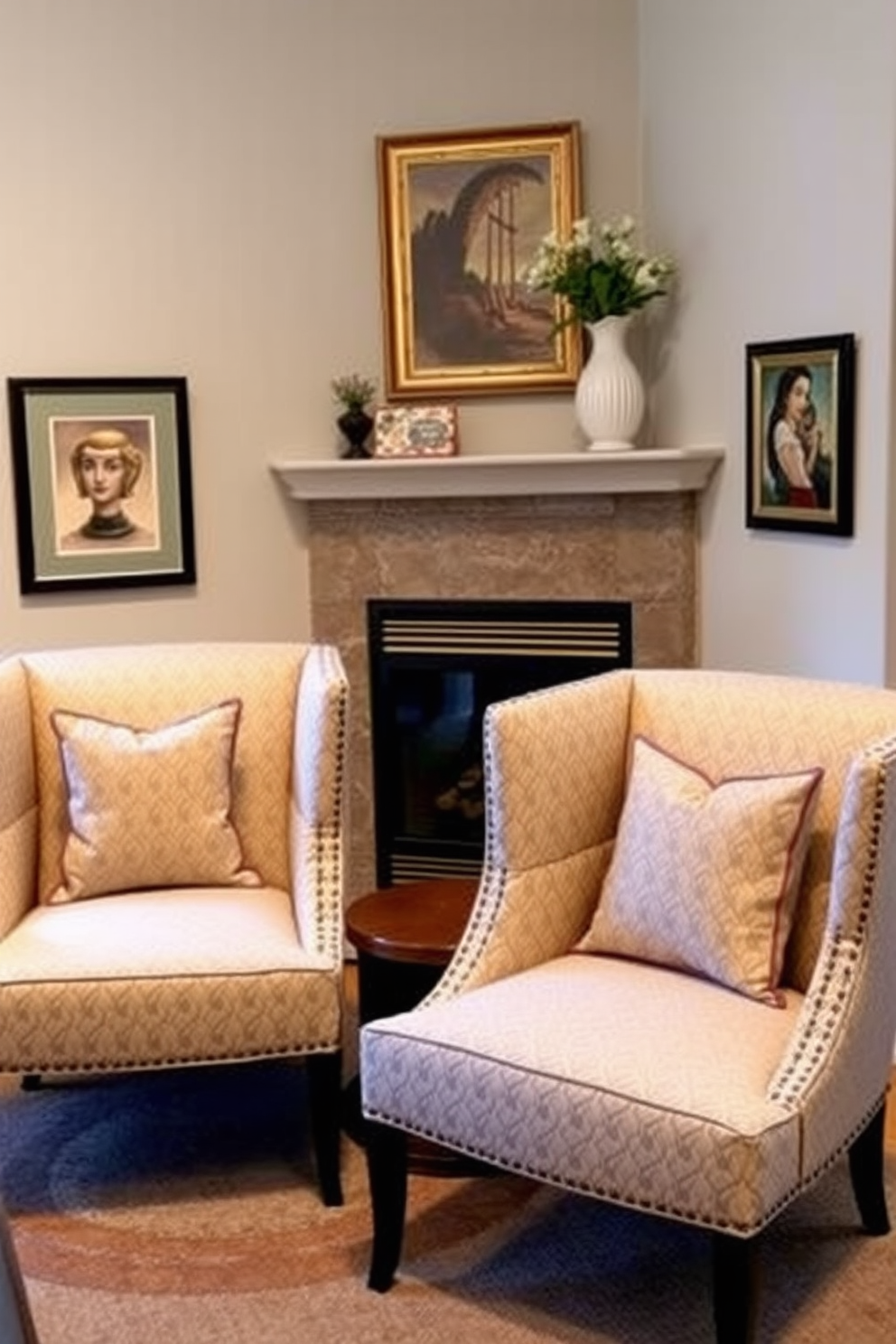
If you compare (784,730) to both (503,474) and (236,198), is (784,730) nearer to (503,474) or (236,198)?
(503,474)

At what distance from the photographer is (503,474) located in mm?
3748

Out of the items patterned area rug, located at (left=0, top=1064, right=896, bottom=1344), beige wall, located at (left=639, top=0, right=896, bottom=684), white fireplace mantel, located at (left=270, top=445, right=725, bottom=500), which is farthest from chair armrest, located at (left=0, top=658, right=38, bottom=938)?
beige wall, located at (left=639, top=0, right=896, bottom=684)

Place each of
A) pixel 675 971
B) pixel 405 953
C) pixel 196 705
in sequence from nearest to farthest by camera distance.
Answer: pixel 675 971
pixel 405 953
pixel 196 705

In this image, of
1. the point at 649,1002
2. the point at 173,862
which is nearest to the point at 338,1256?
the point at 649,1002

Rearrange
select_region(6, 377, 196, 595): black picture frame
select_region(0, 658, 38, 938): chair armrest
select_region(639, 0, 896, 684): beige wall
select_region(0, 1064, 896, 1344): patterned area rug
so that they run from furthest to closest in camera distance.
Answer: select_region(6, 377, 196, 595): black picture frame, select_region(639, 0, 896, 684): beige wall, select_region(0, 658, 38, 938): chair armrest, select_region(0, 1064, 896, 1344): patterned area rug

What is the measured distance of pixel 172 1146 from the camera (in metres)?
2.95

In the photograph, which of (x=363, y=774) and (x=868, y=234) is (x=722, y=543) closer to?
(x=868, y=234)

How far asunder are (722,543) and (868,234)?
2.86 ft

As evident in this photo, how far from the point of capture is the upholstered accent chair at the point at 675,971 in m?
2.08

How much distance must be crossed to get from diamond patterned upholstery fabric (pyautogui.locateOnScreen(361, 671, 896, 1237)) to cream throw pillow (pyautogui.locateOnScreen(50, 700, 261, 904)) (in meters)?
0.66

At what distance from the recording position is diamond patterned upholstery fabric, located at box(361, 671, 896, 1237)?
2074 millimetres

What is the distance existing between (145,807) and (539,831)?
84cm

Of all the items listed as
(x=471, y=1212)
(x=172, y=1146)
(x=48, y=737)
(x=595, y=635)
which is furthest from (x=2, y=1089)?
(x=595, y=635)

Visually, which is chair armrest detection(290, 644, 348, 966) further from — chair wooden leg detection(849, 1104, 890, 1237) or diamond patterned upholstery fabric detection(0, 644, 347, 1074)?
chair wooden leg detection(849, 1104, 890, 1237)
